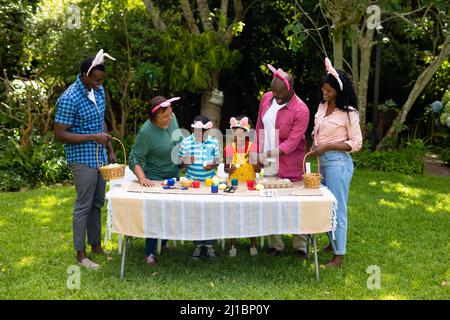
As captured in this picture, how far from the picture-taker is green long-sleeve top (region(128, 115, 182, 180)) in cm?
493

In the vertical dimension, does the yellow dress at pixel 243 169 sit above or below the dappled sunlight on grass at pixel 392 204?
above

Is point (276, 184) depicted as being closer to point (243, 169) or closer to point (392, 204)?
point (243, 169)

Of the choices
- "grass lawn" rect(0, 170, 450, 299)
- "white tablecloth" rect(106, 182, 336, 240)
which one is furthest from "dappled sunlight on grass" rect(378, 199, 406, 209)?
"white tablecloth" rect(106, 182, 336, 240)

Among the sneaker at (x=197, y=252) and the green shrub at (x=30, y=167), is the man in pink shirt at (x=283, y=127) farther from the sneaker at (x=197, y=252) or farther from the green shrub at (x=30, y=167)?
the green shrub at (x=30, y=167)

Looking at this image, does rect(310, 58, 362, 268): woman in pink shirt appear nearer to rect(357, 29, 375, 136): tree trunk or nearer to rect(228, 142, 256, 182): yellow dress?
rect(228, 142, 256, 182): yellow dress

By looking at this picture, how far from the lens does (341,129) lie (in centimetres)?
485

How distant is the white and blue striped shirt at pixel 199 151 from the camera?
4.98 metres

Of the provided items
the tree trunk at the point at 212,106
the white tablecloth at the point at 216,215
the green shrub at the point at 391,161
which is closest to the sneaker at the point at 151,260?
the white tablecloth at the point at 216,215

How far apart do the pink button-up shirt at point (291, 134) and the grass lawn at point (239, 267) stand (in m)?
0.89

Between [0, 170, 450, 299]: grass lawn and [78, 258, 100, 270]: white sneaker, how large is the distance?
0.25 ft

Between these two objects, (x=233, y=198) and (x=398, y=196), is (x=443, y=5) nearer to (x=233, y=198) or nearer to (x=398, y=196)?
(x=398, y=196)

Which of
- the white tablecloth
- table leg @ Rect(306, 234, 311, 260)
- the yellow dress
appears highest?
the yellow dress

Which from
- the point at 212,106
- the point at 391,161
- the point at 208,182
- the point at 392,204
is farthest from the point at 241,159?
the point at 212,106
